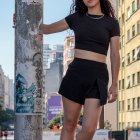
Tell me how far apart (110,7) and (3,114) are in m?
138

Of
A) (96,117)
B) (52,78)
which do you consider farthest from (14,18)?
(52,78)

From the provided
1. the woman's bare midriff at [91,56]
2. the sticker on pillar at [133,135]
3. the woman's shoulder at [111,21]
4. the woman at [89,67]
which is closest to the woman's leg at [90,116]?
the woman at [89,67]

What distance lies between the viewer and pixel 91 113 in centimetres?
431

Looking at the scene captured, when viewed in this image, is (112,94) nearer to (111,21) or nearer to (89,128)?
(89,128)

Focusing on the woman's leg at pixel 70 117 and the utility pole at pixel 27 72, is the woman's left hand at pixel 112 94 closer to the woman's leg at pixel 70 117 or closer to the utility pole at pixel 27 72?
the woman's leg at pixel 70 117

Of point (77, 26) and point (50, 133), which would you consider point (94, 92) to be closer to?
point (77, 26)

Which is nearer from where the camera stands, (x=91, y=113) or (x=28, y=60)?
(x=91, y=113)

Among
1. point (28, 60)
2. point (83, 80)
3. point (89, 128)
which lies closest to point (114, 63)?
point (83, 80)

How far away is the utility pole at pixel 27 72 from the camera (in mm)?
5246

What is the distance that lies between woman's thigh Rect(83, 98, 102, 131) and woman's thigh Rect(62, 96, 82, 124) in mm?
158

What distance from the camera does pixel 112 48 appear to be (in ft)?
15.2

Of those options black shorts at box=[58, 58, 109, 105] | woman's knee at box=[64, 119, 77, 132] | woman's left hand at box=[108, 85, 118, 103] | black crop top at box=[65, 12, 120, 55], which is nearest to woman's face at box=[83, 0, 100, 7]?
black crop top at box=[65, 12, 120, 55]

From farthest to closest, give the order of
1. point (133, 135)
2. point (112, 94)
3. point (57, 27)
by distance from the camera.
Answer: point (133, 135)
point (57, 27)
point (112, 94)

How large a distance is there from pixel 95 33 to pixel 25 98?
105 centimetres
